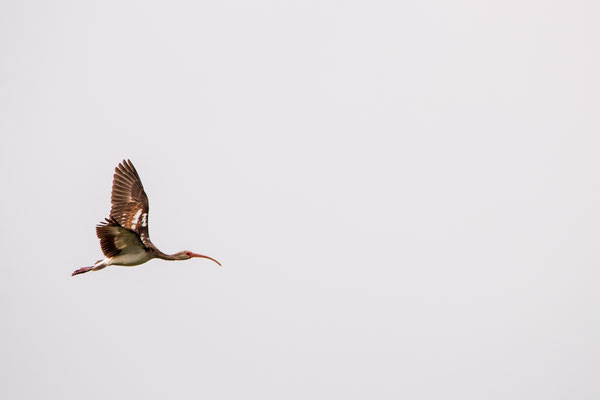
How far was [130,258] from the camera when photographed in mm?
39000

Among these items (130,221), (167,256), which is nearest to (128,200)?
(130,221)

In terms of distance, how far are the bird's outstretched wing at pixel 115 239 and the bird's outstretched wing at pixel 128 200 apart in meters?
4.11

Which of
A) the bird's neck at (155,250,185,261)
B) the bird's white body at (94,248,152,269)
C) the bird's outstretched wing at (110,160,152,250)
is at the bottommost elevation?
the bird's white body at (94,248,152,269)

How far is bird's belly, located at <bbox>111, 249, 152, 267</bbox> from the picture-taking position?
3874cm

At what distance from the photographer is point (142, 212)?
4281cm

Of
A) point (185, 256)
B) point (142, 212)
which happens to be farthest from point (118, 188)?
point (185, 256)

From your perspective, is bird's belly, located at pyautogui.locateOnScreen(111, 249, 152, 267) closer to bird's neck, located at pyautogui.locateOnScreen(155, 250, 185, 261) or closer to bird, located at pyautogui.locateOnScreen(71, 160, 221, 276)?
bird, located at pyautogui.locateOnScreen(71, 160, 221, 276)

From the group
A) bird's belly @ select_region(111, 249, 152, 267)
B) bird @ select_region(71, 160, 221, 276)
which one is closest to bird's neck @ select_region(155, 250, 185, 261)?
bird @ select_region(71, 160, 221, 276)

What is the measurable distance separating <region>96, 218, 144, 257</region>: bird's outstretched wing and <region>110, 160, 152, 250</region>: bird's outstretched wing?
411cm

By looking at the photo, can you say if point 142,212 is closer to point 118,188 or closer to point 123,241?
point 118,188

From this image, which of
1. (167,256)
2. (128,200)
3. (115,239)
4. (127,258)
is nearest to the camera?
(115,239)

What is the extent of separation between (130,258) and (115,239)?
205 cm

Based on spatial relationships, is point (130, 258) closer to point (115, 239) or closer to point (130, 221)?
point (115, 239)

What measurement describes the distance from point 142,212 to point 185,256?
2.79 metres
